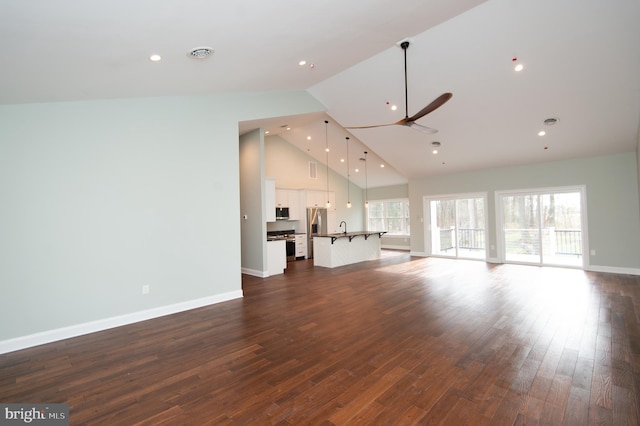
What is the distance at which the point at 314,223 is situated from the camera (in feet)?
33.8

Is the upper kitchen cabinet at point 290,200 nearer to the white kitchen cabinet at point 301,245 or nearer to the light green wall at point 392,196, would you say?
the white kitchen cabinet at point 301,245

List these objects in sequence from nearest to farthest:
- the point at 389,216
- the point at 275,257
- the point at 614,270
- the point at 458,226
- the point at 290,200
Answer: the point at 614,270
the point at 275,257
the point at 458,226
the point at 290,200
the point at 389,216

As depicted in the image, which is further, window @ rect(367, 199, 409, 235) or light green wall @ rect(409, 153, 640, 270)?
window @ rect(367, 199, 409, 235)

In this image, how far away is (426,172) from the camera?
30.8 ft

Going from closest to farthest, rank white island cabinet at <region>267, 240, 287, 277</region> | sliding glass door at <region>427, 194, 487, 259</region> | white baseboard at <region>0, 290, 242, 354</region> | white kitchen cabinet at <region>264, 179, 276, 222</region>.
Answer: white baseboard at <region>0, 290, 242, 354</region>, white island cabinet at <region>267, 240, 287, 277</region>, white kitchen cabinet at <region>264, 179, 276, 222</region>, sliding glass door at <region>427, 194, 487, 259</region>

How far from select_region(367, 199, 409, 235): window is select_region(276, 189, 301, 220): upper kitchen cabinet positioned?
3.95 meters

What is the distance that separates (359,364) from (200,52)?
364cm

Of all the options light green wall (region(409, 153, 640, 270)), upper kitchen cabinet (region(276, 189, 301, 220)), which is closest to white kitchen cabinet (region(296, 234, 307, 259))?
upper kitchen cabinet (region(276, 189, 301, 220))

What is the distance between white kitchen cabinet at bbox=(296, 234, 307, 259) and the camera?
31.8 feet

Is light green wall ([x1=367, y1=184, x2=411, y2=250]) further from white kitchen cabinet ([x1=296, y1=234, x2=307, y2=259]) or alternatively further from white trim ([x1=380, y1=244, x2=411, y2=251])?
white kitchen cabinet ([x1=296, y1=234, x2=307, y2=259])

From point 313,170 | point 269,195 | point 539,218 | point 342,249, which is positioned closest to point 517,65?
point 539,218

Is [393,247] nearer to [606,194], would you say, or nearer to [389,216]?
[389,216]

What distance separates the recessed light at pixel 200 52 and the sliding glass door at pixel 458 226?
8.03 meters

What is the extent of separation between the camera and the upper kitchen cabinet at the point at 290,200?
948cm
